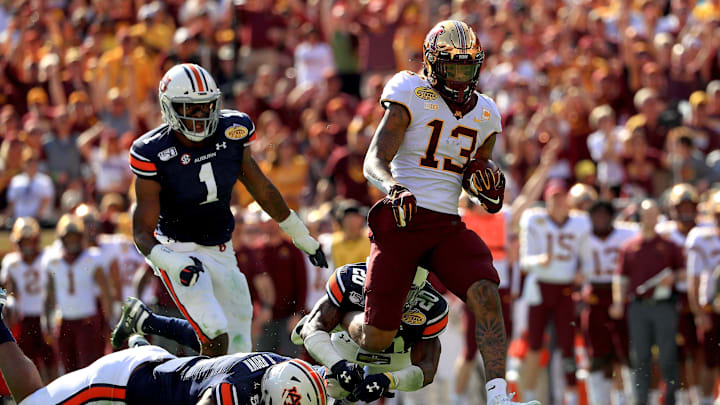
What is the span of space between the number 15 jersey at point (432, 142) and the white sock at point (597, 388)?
4.40m

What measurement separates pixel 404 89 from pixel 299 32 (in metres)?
9.59

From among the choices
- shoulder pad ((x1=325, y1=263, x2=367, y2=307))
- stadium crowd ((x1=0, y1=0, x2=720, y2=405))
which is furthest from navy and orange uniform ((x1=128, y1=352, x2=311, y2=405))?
stadium crowd ((x1=0, y1=0, x2=720, y2=405))

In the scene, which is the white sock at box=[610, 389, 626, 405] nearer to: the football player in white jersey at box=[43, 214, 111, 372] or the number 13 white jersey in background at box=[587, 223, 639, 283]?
the number 13 white jersey in background at box=[587, 223, 639, 283]

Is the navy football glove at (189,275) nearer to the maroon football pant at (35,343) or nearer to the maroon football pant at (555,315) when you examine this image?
the maroon football pant at (35,343)

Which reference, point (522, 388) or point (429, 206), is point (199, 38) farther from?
point (429, 206)

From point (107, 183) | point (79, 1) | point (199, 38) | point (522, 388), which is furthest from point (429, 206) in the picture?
point (79, 1)

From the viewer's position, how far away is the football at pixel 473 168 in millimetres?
6504

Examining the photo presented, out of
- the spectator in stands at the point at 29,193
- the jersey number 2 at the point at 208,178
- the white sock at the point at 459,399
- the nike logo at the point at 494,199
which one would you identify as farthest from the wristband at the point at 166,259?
the spectator in stands at the point at 29,193

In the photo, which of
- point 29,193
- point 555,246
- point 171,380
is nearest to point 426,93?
point 171,380

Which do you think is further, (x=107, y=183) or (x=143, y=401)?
(x=107, y=183)

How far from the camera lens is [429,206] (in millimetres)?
6531

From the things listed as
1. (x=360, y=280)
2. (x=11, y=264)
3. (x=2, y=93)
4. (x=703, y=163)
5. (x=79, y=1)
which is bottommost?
(x=360, y=280)

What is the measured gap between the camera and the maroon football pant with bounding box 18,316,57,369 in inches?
418

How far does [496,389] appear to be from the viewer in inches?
240
